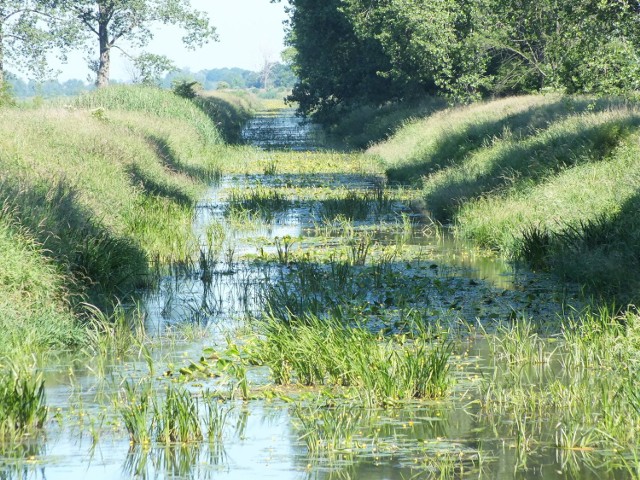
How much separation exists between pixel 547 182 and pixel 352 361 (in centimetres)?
1039

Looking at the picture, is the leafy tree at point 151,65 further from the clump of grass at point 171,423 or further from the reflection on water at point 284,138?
the clump of grass at point 171,423

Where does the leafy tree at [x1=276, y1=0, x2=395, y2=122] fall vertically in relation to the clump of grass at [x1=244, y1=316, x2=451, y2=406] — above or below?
above

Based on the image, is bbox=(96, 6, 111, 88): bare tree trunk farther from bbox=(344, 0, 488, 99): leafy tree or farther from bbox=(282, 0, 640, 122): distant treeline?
bbox=(344, 0, 488, 99): leafy tree

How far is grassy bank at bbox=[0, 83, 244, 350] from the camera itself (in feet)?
31.8

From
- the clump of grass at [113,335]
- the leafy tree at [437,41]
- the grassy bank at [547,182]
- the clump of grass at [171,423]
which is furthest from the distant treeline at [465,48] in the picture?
the clump of grass at [171,423]

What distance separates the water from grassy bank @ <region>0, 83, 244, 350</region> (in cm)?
57

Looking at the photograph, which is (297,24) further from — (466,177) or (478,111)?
(466,177)

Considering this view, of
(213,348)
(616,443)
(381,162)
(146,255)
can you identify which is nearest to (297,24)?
(381,162)

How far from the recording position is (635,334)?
28.4 feet

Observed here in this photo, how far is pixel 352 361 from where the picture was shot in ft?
26.0

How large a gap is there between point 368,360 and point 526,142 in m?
14.4

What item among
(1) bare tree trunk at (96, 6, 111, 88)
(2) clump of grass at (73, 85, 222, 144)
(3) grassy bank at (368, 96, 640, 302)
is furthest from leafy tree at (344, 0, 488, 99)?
(1) bare tree trunk at (96, 6, 111, 88)

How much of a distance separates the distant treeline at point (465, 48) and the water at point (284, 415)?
35.0 ft

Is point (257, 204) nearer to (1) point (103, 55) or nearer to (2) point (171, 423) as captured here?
(2) point (171, 423)
